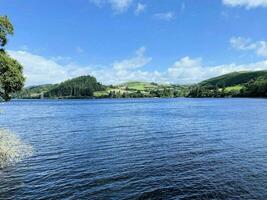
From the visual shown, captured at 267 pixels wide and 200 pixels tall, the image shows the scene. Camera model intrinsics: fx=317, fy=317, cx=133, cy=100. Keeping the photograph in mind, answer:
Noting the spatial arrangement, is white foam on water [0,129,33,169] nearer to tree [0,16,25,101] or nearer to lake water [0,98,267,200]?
lake water [0,98,267,200]

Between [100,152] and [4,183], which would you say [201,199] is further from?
[100,152]

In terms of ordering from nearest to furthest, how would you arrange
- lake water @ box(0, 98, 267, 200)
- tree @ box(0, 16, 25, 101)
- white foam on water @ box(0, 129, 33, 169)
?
lake water @ box(0, 98, 267, 200), white foam on water @ box(0, 129, 33, 169), tree @ box(0, 16, 25, 101)

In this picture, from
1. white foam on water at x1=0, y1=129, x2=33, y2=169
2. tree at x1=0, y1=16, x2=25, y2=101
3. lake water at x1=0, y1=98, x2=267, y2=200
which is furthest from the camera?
Answer: tree at x1=0, y1=16, x2=25, y2=101

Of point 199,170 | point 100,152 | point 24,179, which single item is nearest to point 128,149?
point 100,152

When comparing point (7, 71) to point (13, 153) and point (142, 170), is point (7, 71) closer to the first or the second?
point (13, 153)

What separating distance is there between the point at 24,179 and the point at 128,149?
17894mm

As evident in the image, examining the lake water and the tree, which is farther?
the tree

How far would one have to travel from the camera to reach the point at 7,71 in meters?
44.8

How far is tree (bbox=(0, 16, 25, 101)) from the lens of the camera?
145 feet

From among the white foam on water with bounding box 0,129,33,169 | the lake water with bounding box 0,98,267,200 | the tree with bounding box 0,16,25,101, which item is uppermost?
the tree with bounding box 0,16,25,101

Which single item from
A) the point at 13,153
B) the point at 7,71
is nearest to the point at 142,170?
the point at 13,153

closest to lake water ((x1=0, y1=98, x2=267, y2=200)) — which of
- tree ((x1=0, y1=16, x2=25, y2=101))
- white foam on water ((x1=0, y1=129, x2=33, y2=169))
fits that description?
white foam on water ((x1=0, y1=129, x2=33, y2=169))

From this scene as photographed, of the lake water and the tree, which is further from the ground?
the tree

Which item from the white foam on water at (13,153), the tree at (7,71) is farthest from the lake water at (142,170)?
the tree at (7,71)
